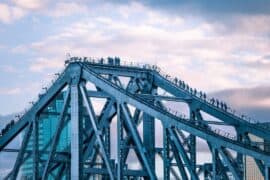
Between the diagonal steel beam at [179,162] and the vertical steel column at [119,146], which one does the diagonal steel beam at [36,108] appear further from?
the diagonal steel beam at [179,162]

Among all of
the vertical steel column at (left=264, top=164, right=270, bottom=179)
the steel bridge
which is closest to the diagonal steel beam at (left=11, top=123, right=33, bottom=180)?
the steel bridge

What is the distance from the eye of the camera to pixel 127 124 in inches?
4798

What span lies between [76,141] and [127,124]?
7299 mm

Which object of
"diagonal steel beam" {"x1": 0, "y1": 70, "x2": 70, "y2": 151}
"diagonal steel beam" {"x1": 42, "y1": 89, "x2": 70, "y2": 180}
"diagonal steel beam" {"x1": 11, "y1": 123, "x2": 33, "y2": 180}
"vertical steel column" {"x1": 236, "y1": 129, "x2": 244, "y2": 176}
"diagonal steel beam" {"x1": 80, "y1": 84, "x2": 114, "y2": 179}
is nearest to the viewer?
"diagonal steel beam" {"x1": 80, "y1": 84, "x2": 114, "y2": 179}

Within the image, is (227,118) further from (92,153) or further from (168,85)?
(92,153)

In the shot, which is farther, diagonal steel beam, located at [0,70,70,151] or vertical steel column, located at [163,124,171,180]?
diagonal steel beam, located at [0,70,70,151]

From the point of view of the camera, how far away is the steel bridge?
11556cm

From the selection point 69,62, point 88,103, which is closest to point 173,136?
point 88,103

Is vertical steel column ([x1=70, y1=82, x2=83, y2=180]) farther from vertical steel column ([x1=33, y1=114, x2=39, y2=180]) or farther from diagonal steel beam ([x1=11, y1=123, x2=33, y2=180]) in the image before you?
diagonal steel beam ([x1=11, y1=123, x2=33, y2=180])

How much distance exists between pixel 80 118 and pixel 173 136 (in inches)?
591

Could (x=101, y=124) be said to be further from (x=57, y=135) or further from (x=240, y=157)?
(x=240, y=157)

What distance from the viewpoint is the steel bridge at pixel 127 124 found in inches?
4550

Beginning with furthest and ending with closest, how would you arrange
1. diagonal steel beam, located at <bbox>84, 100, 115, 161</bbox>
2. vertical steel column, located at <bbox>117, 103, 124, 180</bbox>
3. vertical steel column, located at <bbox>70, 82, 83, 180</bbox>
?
diagonal steel beam, located at <bbox>84, 100, 115, 161</bbox> < vertical steel column, located at <bbox>70, 82, 83, 180</bbox> < vertical steel column, located at <bbox>117, 103, 124, 180</bbox>

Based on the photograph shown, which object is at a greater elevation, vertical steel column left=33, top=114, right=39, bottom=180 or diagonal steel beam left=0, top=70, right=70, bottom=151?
diagonal steel beam left=0, top=70, right=70, bottom=151
